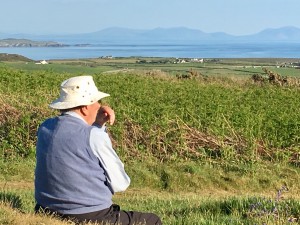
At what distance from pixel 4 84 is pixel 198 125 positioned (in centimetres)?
854

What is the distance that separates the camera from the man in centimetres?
457

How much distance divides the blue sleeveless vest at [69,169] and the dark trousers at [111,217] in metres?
0.04

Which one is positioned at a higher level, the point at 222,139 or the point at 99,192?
the point at 99,192

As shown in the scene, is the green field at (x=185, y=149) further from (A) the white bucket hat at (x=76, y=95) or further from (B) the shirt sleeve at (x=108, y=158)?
(A) the white bucket hat at (x=76, y=95)

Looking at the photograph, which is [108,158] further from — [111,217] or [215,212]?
[215,212]

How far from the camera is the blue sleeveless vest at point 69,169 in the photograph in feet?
15.0

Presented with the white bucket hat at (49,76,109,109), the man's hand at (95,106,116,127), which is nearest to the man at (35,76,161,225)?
the white bucket hat at (49,76,109,109)

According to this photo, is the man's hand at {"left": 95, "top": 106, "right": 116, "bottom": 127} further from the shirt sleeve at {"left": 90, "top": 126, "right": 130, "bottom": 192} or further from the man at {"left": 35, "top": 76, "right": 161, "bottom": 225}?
the shirt sleeve at {"left": 90, "top": 126, "right": 130, "bottom": 192}

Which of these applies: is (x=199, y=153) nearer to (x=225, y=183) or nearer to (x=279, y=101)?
(x=225, y=183)

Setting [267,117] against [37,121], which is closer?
[37,121]

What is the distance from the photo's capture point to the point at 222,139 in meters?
11.4

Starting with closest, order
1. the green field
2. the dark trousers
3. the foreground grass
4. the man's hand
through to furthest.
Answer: the foreground grass → the dark trousers → the man's hand → the green field

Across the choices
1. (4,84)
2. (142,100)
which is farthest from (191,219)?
(4,84)

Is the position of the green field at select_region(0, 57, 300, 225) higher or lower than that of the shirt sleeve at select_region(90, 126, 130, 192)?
lower
